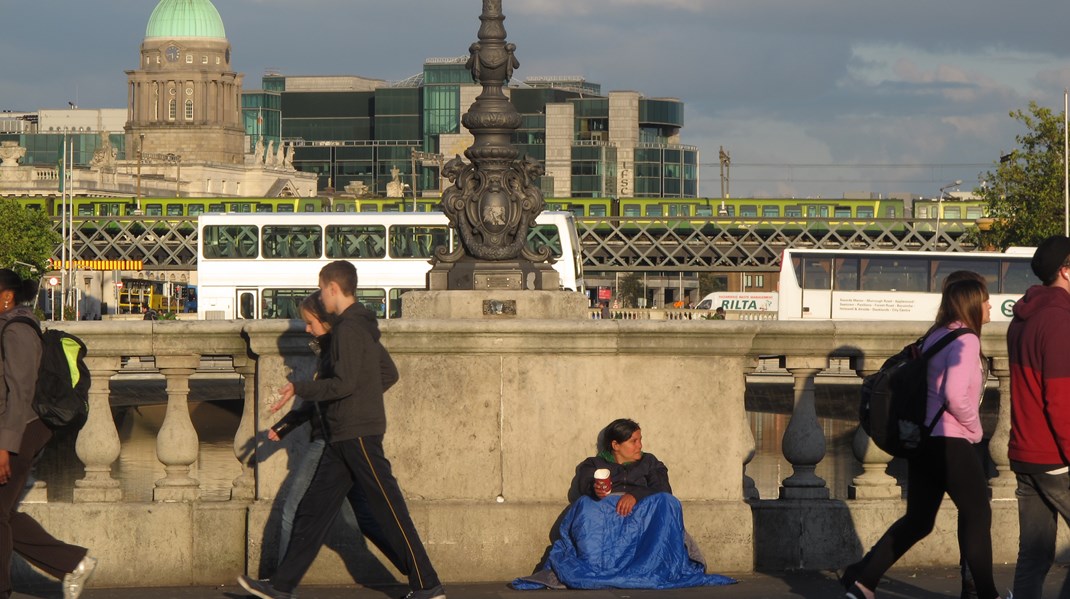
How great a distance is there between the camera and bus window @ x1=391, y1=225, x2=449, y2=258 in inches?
1726

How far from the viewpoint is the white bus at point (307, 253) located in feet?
144

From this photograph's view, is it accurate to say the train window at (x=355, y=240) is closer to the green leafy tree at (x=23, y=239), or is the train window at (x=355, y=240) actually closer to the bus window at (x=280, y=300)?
the bus window at (x=280, y=300)

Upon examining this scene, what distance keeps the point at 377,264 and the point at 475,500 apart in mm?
35517

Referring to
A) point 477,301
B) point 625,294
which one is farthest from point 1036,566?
point 625,294

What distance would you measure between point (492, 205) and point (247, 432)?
602 centimetres

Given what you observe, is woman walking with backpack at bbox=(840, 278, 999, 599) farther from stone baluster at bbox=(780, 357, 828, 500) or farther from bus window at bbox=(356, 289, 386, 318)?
bus window at bbox=(356, 289, 386, 318)

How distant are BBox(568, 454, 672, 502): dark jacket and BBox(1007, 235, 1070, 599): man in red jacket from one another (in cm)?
201

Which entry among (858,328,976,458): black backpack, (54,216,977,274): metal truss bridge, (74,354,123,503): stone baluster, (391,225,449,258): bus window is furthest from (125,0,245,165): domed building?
(858,328,976,458): black backpack

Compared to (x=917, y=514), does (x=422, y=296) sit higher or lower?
higher

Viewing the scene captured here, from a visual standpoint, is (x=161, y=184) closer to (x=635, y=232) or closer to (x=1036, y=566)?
(x=635, y=232)

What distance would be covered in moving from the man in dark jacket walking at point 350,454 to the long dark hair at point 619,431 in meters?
1.29

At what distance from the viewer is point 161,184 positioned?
169250mm

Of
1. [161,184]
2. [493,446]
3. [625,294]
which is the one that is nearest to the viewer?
[493,446]

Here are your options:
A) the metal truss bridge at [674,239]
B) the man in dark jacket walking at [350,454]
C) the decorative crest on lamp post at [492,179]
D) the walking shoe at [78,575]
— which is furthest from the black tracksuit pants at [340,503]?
the metal truss bridge at [674,239]
